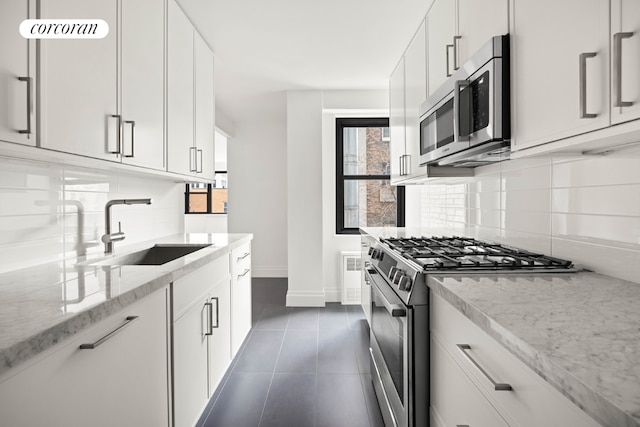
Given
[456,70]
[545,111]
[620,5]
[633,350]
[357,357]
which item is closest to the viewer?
[633,350]

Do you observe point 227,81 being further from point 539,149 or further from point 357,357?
point 539,149

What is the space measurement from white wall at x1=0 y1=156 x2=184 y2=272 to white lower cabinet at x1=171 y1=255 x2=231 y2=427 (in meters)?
0.60

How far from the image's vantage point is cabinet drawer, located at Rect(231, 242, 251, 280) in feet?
8.41

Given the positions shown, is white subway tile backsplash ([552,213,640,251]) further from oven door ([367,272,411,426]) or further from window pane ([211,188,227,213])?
window pane ([211,188,227,213])

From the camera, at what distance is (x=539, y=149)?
1216 mm

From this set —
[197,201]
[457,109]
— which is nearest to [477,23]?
[457,109]

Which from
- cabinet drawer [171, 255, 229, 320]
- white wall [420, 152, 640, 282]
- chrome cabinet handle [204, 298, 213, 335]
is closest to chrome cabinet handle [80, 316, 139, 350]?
cabinet drawer [171, 255, 229, 320]

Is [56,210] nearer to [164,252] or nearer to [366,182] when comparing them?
[164,252]

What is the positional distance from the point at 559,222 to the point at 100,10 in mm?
2130

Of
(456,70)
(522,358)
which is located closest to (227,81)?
(456,70)

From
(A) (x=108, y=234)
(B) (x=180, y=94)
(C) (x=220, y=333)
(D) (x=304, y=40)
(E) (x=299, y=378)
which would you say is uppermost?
(D) (x=304, y=40)

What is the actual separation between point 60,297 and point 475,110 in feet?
5.46

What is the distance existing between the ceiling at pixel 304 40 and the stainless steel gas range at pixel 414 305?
1.74 meters

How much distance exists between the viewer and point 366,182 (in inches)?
178
